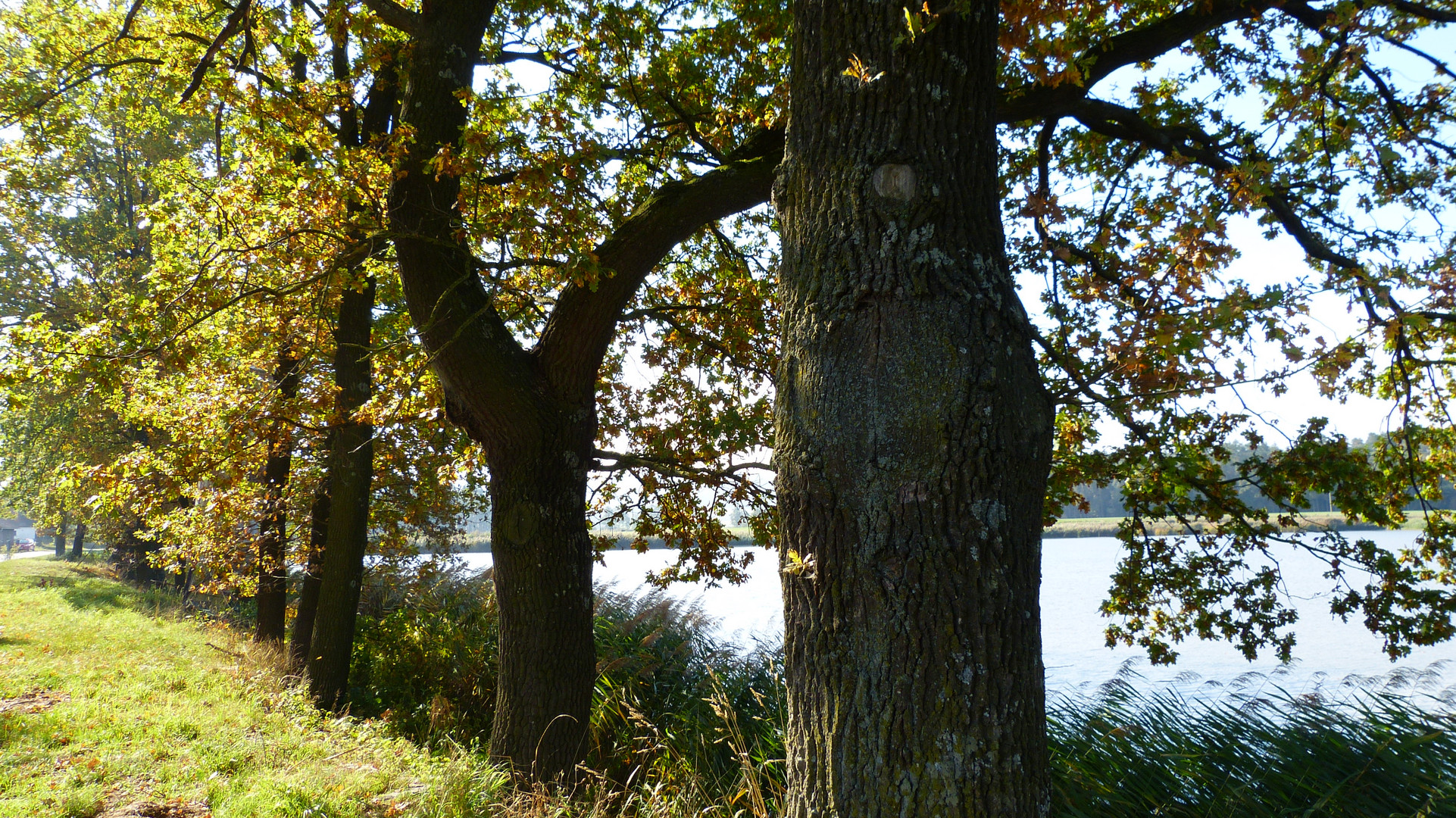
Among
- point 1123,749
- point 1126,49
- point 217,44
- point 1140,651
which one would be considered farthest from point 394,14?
point 1140,651

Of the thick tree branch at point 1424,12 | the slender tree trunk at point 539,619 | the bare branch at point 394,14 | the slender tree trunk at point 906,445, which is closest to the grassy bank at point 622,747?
the slender tree trunk at point 539,619

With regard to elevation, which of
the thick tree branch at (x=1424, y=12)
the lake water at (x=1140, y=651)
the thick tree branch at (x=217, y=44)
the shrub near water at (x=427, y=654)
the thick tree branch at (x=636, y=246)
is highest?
the thick tree branch at (x=217, y=44)

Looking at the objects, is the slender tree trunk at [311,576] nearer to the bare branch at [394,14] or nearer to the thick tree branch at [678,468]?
the thick tree branch at [678,468]

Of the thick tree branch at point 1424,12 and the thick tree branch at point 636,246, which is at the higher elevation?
the thick tree branch at point 1424,12

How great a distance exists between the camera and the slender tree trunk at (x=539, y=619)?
530 cm

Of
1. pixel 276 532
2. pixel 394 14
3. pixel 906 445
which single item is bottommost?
pixel 276 532

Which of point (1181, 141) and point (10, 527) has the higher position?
point (1181, 141)

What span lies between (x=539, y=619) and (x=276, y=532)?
7.13 meters

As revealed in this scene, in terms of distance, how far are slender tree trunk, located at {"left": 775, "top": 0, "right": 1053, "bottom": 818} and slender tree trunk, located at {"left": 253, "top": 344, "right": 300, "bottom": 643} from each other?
8.10m

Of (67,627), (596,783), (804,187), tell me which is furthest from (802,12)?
(67,627)

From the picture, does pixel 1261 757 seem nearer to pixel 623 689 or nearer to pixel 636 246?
pixel 623 689

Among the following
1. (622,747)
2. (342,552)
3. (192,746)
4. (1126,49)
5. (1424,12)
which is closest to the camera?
(1424,12)

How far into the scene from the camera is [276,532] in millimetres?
10570

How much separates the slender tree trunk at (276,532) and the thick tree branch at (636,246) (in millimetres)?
4956
